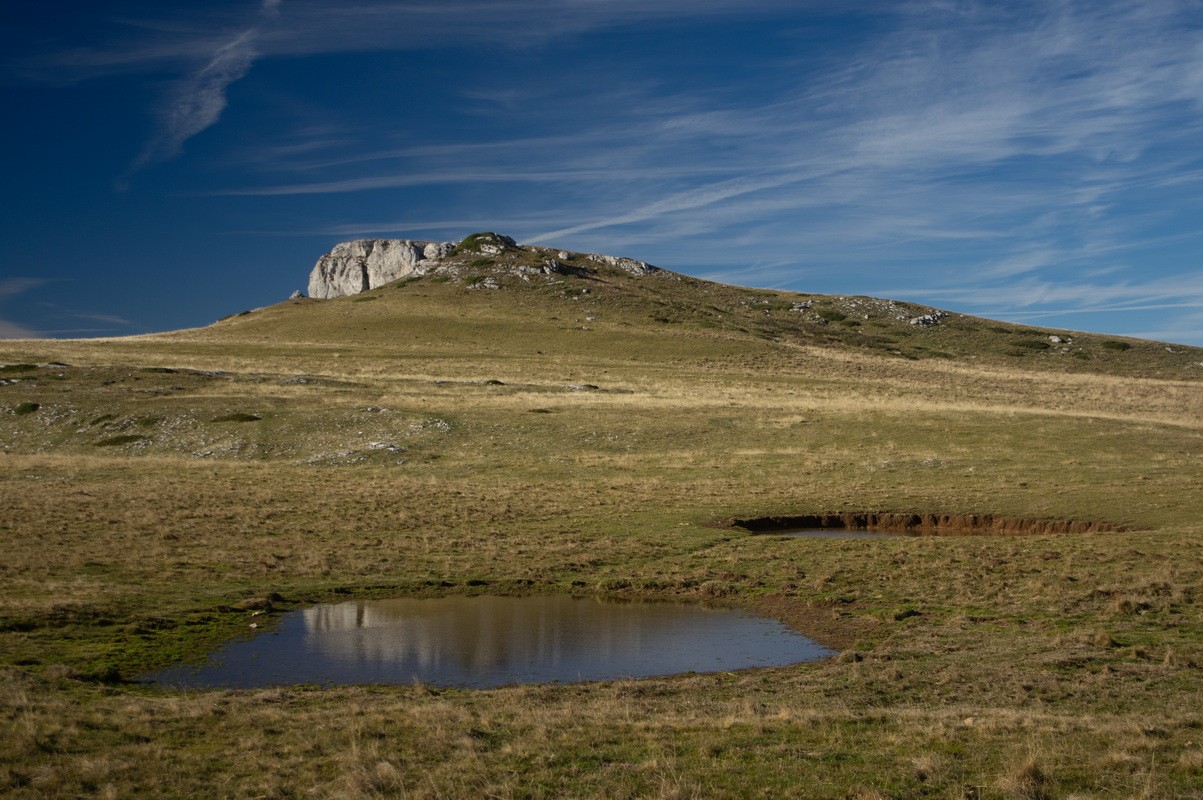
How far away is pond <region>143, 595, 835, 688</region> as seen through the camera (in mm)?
18391

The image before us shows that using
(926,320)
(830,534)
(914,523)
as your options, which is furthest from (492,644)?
(926,320)

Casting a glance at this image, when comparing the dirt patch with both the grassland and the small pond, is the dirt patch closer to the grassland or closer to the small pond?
the small pond

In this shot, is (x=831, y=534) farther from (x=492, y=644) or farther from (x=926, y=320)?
(x=926, y=320)

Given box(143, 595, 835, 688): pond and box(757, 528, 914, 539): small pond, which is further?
box(757, 528, 914, 539): small pond

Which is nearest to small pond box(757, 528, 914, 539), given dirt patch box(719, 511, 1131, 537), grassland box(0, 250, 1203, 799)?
dirt patch box(719, 511, 1131, 537)

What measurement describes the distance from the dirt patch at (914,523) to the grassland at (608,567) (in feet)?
2.83

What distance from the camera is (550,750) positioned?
12.1 m

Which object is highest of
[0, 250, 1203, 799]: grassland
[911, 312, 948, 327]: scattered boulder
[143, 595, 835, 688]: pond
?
[911, 312, 948, 327]: scattered boulder

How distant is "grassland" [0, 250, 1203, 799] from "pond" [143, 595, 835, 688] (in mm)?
1215

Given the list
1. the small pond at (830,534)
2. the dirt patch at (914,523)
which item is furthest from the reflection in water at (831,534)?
the dirt patch at (914,523)

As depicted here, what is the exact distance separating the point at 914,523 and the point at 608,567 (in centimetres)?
1623

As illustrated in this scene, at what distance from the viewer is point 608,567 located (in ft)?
95.6

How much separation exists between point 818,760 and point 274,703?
9.98m

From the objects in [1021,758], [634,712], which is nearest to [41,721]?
[634,712]
